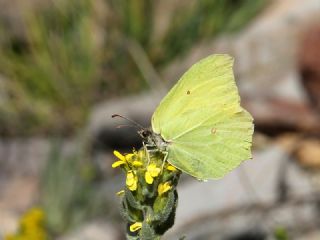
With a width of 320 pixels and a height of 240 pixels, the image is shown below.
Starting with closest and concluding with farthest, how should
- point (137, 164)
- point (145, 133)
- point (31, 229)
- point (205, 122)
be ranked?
point (137, 164), point (145, 133), point (205, 122), point (31, 229)

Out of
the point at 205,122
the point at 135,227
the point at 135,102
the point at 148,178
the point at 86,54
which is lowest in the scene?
the point at 135,227

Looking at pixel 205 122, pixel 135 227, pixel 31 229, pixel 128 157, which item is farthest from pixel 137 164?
pixel 31 229

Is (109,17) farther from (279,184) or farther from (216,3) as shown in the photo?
(279,184)

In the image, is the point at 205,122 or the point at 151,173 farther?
the point at 205,122

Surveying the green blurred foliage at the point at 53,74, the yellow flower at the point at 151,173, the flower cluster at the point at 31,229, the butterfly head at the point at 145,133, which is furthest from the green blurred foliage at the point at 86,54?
the yellow flower at the point at 151,173

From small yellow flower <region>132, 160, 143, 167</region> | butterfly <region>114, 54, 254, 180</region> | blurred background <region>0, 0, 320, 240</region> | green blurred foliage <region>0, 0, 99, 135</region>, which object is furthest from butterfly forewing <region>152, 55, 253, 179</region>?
green blurred foliage <region>0, 0, 99, 135</region>

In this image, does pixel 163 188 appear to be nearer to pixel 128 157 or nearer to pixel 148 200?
pixel 148 200

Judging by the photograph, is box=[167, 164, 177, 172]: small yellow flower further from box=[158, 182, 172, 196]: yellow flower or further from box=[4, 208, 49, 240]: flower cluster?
box=[4, 208, 49, 240]: flower cluster
